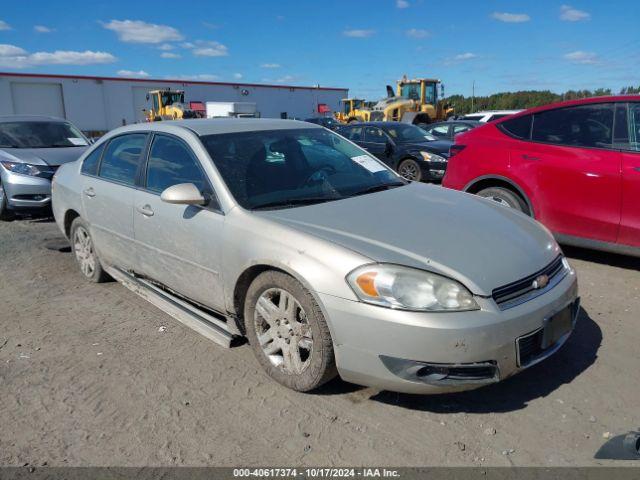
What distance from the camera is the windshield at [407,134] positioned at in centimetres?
1205

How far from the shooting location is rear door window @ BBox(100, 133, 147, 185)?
415 cm

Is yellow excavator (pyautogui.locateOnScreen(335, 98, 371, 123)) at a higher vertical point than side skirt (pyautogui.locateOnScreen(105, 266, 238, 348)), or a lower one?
higher

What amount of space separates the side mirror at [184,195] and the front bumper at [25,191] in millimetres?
Result: 5535

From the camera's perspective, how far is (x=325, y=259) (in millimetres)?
2689

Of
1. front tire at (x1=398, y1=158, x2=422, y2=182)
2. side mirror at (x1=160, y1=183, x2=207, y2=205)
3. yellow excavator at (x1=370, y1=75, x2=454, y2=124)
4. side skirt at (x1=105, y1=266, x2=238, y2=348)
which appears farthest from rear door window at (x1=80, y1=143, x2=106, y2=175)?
yellow excavator at (x1=370, y1=75, x2=454, y2=124)

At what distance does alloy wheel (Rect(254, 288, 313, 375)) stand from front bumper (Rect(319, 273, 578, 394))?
0.28 m

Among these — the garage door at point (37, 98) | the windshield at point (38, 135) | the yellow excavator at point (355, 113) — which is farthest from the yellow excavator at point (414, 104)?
the garage door at point (37, 98)

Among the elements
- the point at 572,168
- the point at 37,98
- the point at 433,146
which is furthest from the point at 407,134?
the point at 37,98

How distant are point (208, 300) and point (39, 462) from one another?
4.35ft

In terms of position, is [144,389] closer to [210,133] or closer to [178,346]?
[178,346]

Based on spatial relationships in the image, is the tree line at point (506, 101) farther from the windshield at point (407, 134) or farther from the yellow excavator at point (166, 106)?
the windshield at point (407, 134)

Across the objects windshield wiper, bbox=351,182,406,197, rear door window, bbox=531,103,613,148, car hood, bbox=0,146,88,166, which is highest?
rear door window, bbox=531,103,613,148

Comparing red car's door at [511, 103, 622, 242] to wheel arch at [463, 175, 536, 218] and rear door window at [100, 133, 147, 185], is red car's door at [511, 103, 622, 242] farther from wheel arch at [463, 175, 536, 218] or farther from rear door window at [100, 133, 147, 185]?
rear door window at [100, 133, 147, 185]

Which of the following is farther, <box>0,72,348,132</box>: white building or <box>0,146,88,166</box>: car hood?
<box>0,72,348,132</box>: white building
